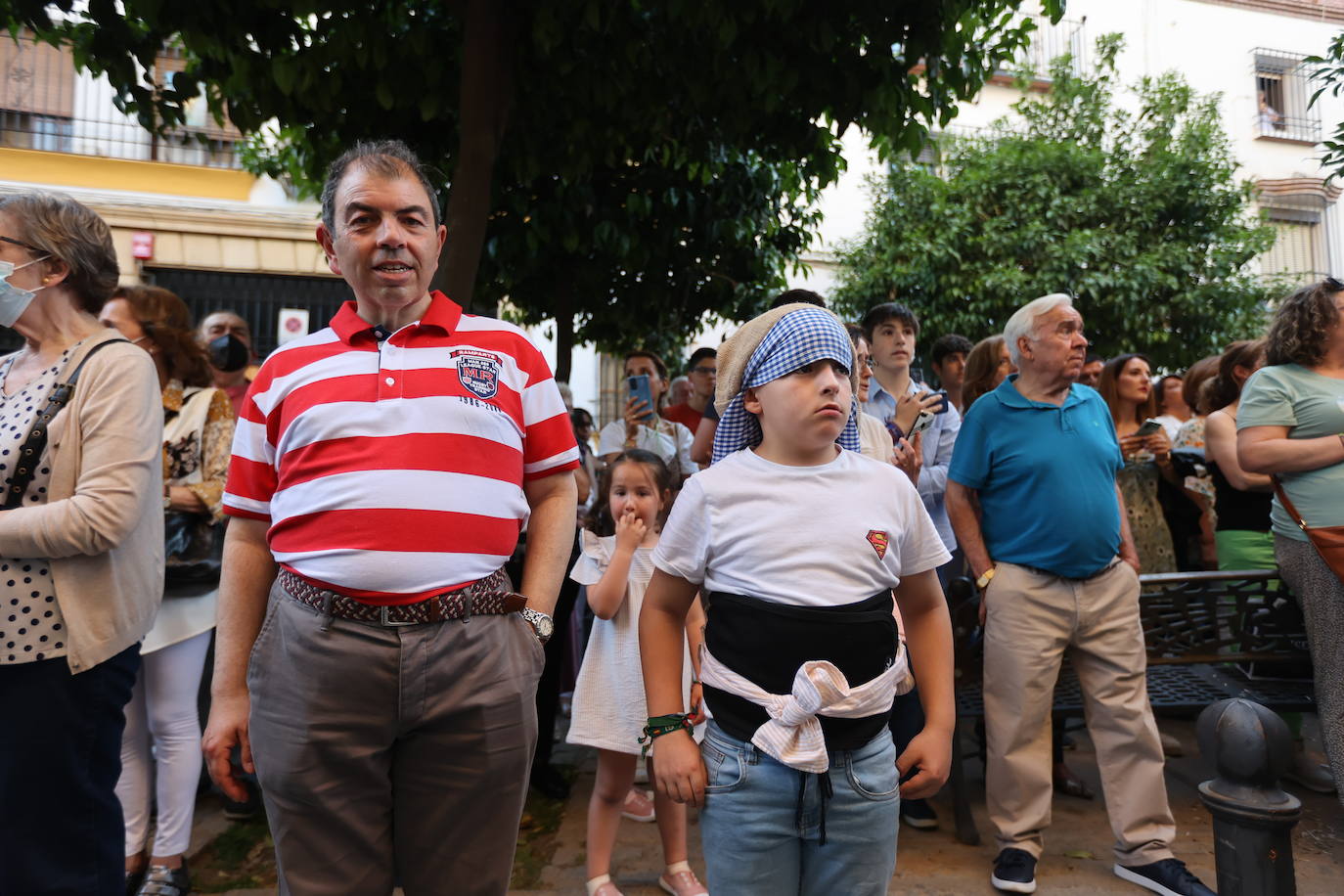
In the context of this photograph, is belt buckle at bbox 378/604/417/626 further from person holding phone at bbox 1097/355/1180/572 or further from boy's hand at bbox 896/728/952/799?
person holding phone at bbox 1097/355/1180/572

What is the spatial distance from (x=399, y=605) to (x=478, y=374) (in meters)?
0.51

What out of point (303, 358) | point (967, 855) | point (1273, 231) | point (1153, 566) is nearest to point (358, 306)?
point (303, 358)

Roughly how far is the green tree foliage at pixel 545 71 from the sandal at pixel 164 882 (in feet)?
8.04

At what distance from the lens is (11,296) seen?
2332 millimetres

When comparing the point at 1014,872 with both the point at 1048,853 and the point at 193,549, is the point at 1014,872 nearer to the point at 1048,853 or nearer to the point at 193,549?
the point at 1048,853

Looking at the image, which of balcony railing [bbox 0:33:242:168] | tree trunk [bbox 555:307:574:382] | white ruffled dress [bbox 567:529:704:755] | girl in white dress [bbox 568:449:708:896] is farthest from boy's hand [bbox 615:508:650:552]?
balcony railing [bbox 0:33:242:168]

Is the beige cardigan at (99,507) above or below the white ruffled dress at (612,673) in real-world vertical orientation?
above

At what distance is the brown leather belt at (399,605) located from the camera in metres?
1.80

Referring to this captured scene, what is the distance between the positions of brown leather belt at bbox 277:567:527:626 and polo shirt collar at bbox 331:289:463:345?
0.52 m

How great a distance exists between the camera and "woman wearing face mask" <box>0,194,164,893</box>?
223cm

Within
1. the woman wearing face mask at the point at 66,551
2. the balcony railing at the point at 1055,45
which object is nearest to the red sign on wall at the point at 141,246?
the woman wearing face mask at the point at 66,551

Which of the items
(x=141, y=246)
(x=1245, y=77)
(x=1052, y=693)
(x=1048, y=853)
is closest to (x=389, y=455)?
(x=1052, y=693)

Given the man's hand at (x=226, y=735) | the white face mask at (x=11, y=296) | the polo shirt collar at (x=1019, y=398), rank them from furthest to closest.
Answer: the polo shirt collar at (x=1019, y=398)
the white face mask at (x=11, y=296)
the man's hand at (x=226, y=735)

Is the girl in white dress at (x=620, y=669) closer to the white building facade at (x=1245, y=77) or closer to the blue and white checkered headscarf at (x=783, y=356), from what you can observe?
the blue and white checkered headscarf at (x=783, y=356)
